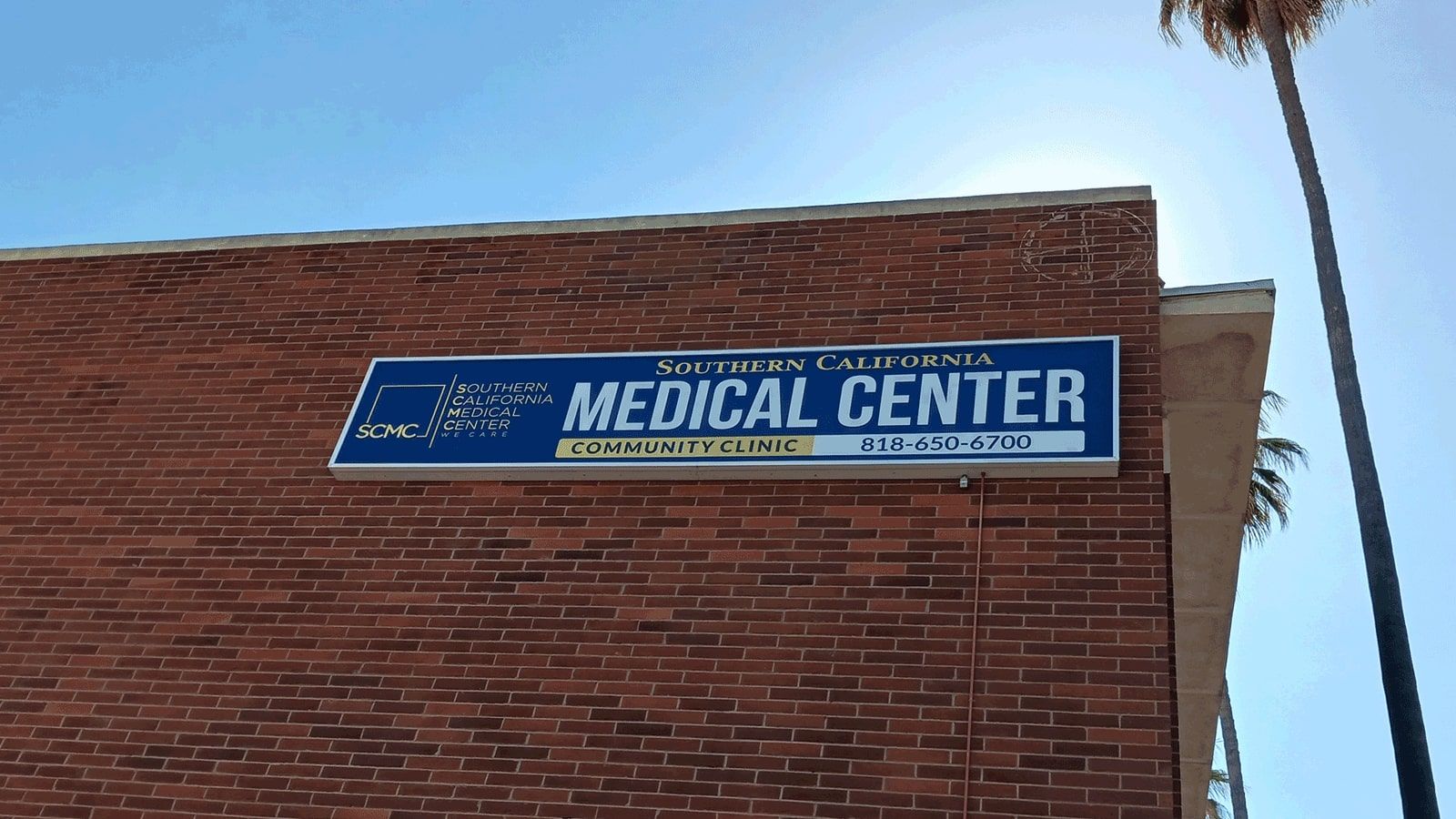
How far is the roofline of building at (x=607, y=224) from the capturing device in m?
8.73

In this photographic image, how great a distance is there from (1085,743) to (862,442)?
2.14 meters

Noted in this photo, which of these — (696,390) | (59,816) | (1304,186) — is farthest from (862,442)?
(1304,186)

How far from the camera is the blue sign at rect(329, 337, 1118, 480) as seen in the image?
301 inches

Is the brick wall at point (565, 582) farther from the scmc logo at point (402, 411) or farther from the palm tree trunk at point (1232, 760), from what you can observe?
the palm tree trunk at point (1232, 760)

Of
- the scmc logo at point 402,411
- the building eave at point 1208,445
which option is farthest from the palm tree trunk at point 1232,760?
the scmc logo at point 402,411

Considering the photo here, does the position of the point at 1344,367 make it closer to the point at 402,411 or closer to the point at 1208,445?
the point at 1208,445

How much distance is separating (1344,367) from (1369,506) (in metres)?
1.25

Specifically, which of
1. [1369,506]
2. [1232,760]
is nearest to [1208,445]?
[1369,506]

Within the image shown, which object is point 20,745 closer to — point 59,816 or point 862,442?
point 59,816

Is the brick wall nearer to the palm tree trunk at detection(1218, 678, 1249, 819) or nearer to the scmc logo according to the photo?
the scmc logo

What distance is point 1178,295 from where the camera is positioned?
809 centimetres

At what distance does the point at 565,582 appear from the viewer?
7891 mm

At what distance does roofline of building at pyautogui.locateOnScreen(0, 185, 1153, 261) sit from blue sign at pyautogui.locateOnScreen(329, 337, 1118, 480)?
117cm

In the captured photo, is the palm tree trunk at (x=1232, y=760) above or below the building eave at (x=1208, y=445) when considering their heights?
above
